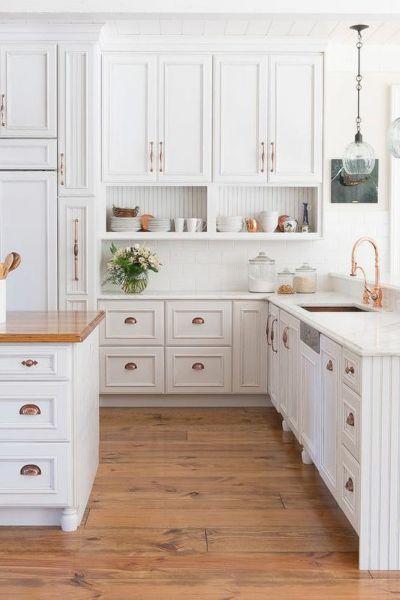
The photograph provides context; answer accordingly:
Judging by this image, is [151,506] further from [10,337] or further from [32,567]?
[10,337]

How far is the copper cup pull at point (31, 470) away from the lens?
10.4 ft

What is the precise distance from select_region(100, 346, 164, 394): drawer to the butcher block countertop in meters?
1.55

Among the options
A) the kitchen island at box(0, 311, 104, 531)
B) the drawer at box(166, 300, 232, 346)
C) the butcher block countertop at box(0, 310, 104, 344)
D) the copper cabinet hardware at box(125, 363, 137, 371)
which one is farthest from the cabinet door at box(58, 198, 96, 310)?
the kitchen island at box(0, 311, 104, 531)

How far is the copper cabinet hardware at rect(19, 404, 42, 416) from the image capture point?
10.4ft

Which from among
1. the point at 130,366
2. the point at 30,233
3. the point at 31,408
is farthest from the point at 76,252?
the point at 31,408

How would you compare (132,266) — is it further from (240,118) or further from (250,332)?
(240,118)

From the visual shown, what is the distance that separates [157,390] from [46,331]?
2.49 metres

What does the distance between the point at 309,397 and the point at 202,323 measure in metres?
1.80

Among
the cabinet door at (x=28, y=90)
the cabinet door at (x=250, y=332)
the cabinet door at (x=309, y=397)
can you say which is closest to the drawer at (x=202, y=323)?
the cabinet door at (x=250, y=332)

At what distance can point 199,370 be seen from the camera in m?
5.64

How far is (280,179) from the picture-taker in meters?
5.77

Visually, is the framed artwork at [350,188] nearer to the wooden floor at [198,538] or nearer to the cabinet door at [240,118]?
the cabinet door at [240,118]

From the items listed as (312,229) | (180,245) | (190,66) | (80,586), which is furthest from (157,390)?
(80,586)

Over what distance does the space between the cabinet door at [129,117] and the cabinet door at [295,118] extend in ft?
3.01
